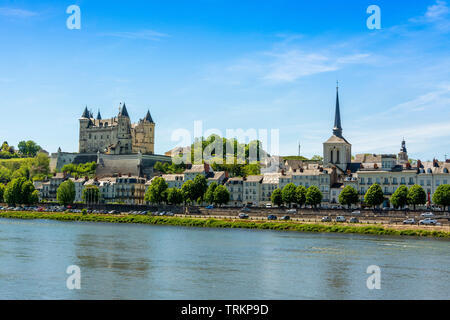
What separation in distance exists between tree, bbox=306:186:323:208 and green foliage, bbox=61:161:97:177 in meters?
61.1

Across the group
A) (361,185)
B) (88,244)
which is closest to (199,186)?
(361,185)

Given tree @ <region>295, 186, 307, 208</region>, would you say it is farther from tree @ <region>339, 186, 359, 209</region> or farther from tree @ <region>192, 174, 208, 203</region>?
tree @ <region>192, 174, 208, 203</region>

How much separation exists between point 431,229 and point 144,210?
41.5m

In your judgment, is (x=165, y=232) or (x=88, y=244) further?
(x=165, y=232)

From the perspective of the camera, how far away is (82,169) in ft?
435

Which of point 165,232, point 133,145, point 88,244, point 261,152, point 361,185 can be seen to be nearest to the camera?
point 88,244

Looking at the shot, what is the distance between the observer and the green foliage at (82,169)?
429 feet

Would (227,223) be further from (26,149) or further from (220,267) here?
(26,149)

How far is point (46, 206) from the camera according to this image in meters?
101

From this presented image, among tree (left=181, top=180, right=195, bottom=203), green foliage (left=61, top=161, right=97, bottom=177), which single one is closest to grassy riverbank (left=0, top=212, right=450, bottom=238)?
tree (left=181, top=180, right=195, bottom=203)

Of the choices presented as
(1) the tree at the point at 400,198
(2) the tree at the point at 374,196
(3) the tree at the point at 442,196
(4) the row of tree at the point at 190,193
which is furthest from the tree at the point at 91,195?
(3) the tree at the point at 442,196

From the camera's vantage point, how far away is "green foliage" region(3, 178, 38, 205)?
101875 mm
